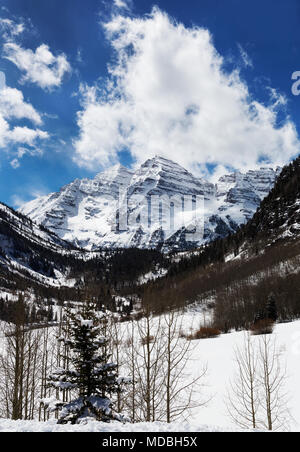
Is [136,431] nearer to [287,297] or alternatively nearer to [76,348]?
[76,348]

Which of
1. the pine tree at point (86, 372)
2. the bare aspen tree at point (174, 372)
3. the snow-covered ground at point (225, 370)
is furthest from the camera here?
the snow-covered ground at point (225, 370)

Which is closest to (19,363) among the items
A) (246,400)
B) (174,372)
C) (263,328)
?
(174,372)

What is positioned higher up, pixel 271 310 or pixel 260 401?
pixel 271 310

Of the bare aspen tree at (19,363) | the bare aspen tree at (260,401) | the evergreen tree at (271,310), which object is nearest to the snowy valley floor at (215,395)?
the bare aspen tree at (260,401)

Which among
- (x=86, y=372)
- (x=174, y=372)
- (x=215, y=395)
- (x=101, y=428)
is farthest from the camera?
(x=215, y=395)

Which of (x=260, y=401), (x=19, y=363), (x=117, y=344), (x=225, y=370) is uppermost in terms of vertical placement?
(x=117, y=344)

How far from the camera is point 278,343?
33938 mm

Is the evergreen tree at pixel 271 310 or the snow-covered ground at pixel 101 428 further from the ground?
the evergreen tree at pixel 271 310

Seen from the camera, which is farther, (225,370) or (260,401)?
(225,370)

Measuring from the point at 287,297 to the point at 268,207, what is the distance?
312ft

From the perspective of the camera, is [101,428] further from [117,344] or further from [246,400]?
[246,400]

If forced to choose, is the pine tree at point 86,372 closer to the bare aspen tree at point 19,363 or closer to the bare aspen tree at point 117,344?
the bare aspen tree at point 117,344
